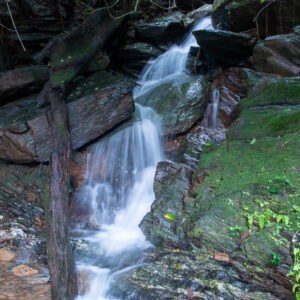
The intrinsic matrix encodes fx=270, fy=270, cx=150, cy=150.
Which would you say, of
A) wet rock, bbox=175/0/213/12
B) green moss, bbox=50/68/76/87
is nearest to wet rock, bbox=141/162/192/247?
green moss, bbox=50/68/76/87

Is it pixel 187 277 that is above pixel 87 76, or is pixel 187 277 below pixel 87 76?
below

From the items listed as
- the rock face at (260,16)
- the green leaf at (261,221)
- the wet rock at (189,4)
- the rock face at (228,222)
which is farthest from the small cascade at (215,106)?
the wet rock at (189,4)

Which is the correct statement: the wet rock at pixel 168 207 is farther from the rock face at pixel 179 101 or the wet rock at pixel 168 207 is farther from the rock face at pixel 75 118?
the rock face at pixel 75 118

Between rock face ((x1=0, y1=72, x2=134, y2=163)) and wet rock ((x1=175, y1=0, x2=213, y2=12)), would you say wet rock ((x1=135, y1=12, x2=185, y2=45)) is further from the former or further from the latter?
rock face ((x1=0, y1=72, x2=134, y2=163))

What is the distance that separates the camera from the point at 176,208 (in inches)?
189

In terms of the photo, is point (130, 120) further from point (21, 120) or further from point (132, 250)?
point (132, 250)

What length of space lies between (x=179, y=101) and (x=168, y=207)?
13.3 feet

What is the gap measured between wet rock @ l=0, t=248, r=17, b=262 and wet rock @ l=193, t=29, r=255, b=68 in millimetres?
7331

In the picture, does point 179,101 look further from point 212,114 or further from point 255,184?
point 255,184

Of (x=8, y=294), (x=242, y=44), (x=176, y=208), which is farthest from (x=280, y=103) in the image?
(x=8, y=294)

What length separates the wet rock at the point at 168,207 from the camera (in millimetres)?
4422

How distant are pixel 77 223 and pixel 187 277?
3043 mm

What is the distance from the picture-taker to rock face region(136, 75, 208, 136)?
24.8ft

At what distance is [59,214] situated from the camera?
4.45 metres
